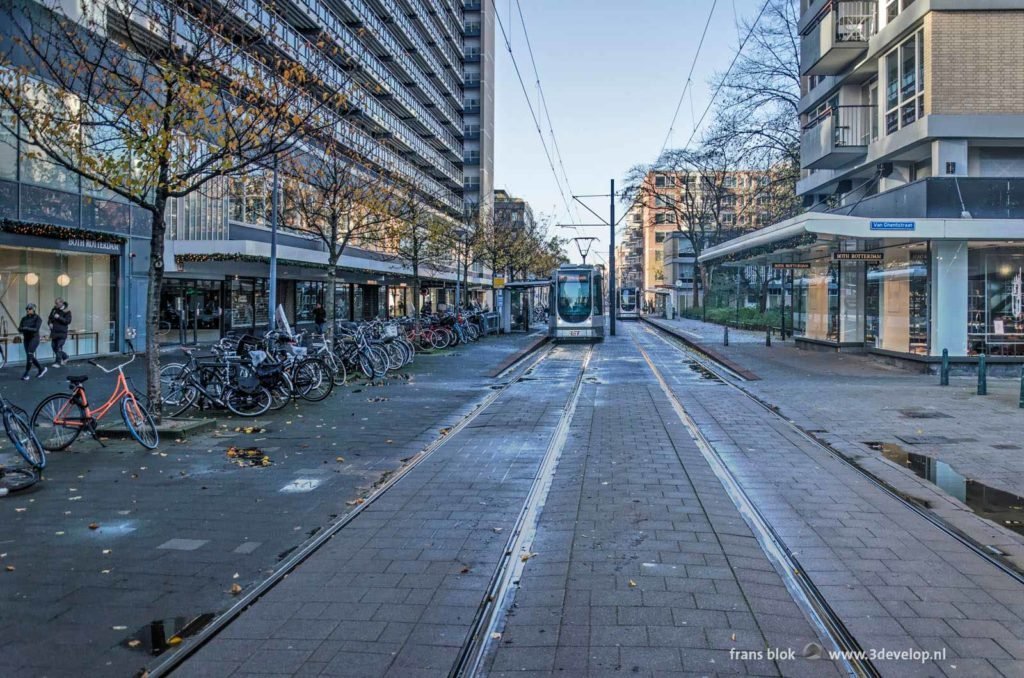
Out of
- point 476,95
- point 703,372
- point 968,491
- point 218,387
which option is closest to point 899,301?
point 703,372

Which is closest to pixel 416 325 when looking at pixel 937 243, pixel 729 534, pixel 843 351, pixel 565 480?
pixel 843 351

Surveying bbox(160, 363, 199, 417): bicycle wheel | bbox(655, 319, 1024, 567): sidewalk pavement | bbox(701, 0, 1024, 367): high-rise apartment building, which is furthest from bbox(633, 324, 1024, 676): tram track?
bbox(701, 0, 1024, 367): high-rise apartment building

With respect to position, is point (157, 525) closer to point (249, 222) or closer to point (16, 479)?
point (16, 479)

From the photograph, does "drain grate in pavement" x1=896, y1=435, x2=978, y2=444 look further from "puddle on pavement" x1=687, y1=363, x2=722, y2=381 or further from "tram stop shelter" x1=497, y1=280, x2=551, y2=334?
"tram stop shelter" x1=497, y1=280, x2=551, y2=334

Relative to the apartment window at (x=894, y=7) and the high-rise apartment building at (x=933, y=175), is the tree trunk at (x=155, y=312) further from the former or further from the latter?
the apartment window at (x=894, y=7)

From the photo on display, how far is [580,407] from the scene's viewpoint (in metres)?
13.6

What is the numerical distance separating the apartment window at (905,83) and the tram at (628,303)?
2226 inches

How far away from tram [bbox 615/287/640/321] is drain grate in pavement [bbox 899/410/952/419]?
65.8m

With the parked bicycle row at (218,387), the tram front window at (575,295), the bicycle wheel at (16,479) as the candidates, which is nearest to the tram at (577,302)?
the tram front window at (575,295)

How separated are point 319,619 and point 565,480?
3.83 metres

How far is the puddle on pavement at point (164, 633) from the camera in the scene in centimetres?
407

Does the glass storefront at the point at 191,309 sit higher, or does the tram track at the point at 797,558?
the glass storefront at the point at 191,309

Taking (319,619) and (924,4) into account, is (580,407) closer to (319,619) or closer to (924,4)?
(319,619)

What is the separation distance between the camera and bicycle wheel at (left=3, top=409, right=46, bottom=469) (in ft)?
25.5
